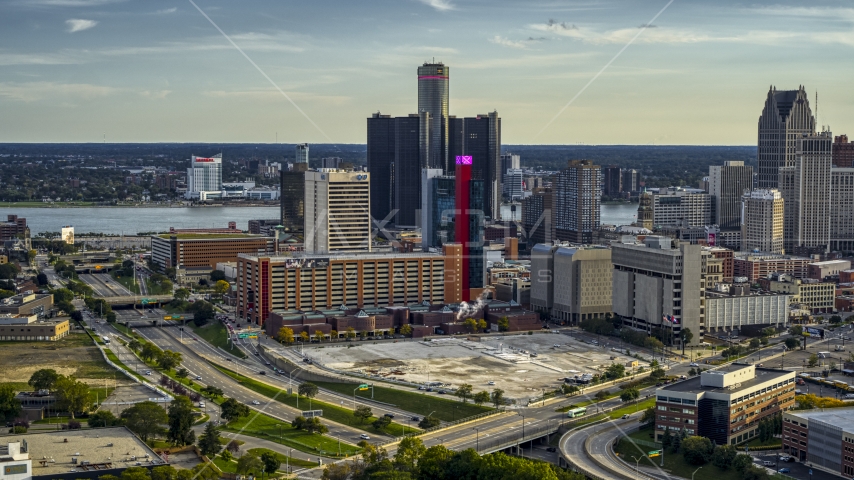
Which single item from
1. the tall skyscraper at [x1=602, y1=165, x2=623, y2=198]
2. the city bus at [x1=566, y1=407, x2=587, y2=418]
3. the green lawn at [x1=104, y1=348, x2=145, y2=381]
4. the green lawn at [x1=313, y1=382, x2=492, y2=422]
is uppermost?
the tall skyscraper at [x1=602, y1=165, x2=623, y2=198]

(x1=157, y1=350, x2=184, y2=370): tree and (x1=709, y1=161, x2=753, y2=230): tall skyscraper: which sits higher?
(x1=709, y1=161, x2=753, y2=230): tall skyscraper

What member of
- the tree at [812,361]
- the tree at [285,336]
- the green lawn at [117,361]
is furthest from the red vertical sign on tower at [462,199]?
the tree at [812,361]

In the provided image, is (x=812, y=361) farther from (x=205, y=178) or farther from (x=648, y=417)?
(x=205, y=178)

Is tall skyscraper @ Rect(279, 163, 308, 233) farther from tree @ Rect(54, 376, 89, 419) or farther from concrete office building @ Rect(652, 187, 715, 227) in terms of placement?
tree @ Rect(54, 376, 89, 419)

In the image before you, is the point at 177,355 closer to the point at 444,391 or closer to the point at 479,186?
the point at 444,391

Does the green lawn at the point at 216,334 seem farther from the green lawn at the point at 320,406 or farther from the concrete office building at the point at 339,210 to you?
the concrete office building at the point at 339,210

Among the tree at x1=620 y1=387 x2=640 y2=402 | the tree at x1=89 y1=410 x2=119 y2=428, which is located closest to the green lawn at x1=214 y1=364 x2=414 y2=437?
the tree at x1=89 y1=410 x2=119 y2=428
